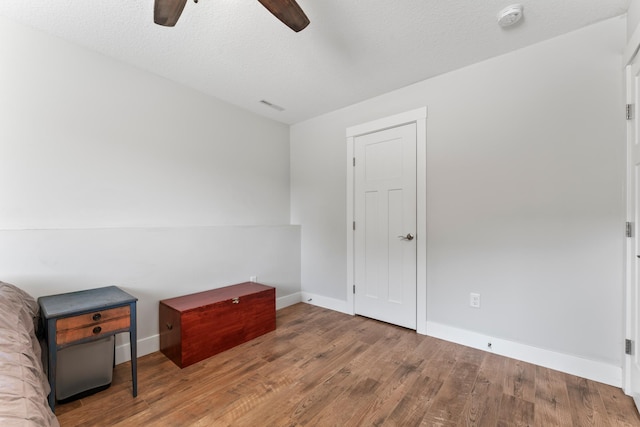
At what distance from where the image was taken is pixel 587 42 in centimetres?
196

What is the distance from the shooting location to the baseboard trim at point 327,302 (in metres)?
3.32

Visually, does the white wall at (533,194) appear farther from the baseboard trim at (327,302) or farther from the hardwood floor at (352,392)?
the baseboard trim at (327,302)

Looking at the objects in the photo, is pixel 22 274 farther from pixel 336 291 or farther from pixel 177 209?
pixel 336 291

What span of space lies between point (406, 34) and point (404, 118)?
887 millimetres

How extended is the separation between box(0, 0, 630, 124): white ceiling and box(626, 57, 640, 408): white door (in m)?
0.56

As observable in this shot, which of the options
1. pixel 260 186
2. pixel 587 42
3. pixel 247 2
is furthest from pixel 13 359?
pixel 587 42

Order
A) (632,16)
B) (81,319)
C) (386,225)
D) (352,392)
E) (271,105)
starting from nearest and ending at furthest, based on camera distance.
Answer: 1. (81,319)
2. (632,16)
3. (352,392)
4. (386,225)
5. (271,105)


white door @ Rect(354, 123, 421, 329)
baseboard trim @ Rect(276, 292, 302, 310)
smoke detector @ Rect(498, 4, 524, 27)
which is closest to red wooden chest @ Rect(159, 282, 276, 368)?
baseboard trim @ Rect(276, 292, 302, 310)

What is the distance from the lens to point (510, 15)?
5.94ft

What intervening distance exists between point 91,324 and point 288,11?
2.06 metres

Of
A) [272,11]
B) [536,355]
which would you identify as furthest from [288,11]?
[536,355]

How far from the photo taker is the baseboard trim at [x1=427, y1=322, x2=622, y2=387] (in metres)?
1.89

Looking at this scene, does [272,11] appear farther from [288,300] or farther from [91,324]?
[288,300]

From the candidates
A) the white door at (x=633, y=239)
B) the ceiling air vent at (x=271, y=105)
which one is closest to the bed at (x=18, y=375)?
the ceiling air vent at (x=271, y=105)
